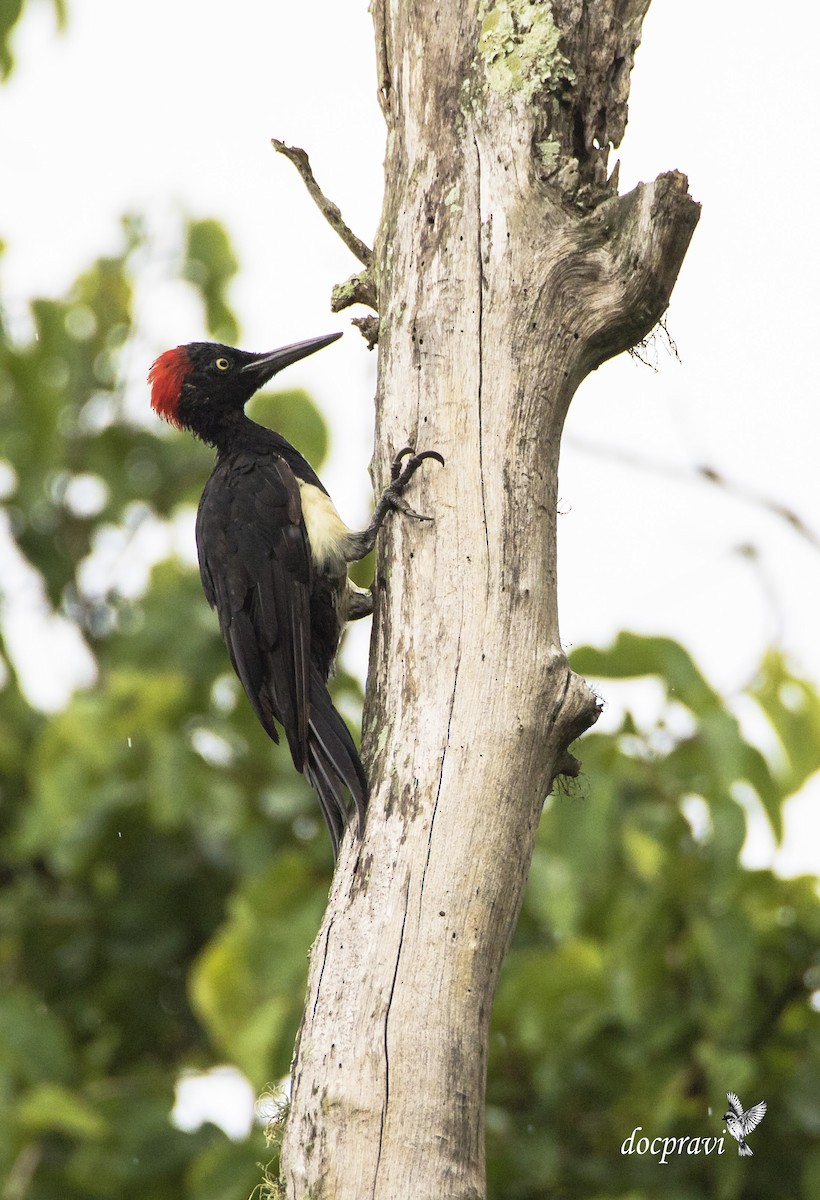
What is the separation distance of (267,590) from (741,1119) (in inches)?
72.0

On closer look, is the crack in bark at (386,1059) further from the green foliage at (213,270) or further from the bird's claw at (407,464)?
the green foliage at (213,270)

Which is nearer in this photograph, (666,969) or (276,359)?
(666,969)

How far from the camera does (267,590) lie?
3.24 meters

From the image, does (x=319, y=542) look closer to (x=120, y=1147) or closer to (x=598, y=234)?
(x=598, y=234)

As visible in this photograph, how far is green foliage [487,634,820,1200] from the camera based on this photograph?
10.8 feet

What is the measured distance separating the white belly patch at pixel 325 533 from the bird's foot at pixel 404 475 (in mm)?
775

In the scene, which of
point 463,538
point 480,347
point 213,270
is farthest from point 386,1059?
point 213,270

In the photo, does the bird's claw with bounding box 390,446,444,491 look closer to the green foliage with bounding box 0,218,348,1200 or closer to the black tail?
the black tail

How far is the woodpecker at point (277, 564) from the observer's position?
294 centimetres

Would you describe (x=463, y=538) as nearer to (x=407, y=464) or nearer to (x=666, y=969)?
(x=407, y=464)

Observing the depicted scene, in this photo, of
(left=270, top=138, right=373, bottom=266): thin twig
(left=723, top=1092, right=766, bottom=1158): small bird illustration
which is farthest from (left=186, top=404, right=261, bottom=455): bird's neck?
(left=723, top=1092, right=766, bottom=1158): small bird illustration

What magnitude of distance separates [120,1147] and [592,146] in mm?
3067

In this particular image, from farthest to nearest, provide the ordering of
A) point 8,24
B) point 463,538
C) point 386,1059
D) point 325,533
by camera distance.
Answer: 1. point 8,24
2. point 325,533
3. point 463,538
4. point 386,1059

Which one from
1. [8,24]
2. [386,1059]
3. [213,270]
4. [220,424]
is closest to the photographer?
[386,1059]
